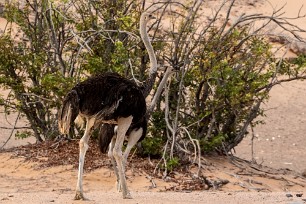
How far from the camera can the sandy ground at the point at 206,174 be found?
7641mm

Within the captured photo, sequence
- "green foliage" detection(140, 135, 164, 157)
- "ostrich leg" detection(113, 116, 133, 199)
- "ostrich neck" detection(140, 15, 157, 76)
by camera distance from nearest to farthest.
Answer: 1. "ostrich leg" detection(113, 116, 133, 199)
2. "ostrich neck" detection(140, 15, 157, 76)
3. "green foliage" detection(140, 135, 164, 157)

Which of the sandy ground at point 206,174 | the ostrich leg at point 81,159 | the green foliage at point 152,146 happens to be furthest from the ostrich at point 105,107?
the green foliage at point 152,146

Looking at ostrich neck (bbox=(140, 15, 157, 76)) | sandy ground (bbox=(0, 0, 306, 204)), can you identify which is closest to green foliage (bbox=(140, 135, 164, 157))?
sandy ground (bbox=(0, 0, 306, 204))

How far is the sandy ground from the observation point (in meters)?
7.64

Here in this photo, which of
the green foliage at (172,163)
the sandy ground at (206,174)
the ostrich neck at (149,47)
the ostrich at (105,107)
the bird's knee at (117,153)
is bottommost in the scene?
the sandy ground at (206,174)

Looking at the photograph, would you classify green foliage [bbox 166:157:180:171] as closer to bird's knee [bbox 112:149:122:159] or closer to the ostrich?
the ostrich

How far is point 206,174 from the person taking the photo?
1055cm

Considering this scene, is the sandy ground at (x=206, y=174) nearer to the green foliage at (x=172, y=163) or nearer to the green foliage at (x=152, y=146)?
the green foliage at (x=172, y=163)

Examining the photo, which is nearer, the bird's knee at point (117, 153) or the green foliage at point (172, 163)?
the bird's knee at point (117, 153)

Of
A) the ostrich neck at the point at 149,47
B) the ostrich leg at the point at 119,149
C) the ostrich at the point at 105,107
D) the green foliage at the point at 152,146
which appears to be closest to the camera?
the ostrich at the point at 105,107

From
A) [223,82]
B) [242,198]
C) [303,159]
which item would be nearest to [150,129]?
[223,82]

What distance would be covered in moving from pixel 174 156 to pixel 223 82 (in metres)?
1.26

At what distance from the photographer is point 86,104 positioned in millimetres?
7305

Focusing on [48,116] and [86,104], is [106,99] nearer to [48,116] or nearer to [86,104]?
[86,104]
